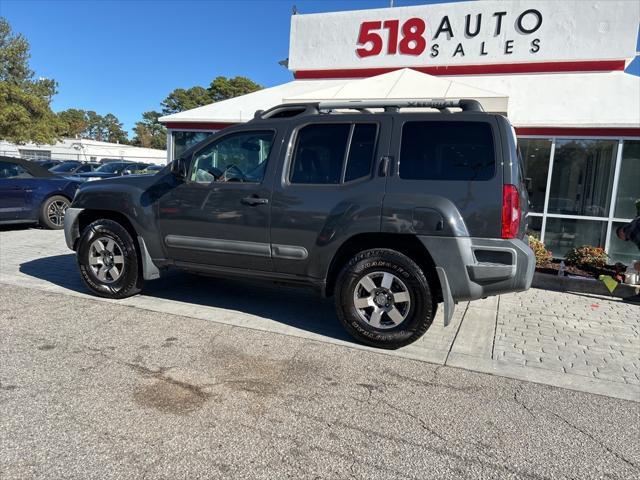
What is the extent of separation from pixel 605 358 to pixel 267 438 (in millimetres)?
3330

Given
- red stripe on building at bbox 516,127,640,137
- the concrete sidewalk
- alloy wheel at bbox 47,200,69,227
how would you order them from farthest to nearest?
alloy wheel at bbox 47,200,69,227, red stripe on building at bbox 516,127,640,137, the concrete sidewalk

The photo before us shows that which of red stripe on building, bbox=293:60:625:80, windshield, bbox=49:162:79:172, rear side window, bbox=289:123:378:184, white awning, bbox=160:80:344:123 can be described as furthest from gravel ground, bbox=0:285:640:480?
windshield, bbox=49:162:79:172

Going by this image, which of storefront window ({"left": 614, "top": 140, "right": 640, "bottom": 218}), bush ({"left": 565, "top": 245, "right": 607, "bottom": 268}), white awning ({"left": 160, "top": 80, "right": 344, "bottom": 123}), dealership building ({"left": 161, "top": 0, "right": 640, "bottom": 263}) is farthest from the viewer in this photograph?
white awning ({"left": 160, "top": 80, "right": 344, "bottom": 123})

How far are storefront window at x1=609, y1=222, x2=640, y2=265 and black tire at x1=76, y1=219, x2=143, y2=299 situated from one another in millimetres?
8313

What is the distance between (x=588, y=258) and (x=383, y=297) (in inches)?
186

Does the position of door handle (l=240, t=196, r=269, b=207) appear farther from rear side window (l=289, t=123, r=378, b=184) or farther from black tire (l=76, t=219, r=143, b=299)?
black tire (l=76, t=219, r=143, b=299)

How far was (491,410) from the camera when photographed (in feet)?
10.6

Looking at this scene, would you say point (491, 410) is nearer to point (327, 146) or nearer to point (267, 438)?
point (267, 438)

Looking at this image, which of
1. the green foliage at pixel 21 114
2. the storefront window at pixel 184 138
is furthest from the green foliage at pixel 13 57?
the storefront window at pixel 184 138

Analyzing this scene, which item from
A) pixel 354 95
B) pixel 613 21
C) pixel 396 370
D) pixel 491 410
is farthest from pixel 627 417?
pixel 613 21

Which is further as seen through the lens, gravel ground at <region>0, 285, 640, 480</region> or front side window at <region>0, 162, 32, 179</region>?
front side window at <region>0, 162, 32, 179</region>

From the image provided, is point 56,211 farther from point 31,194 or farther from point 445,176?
point 445,176

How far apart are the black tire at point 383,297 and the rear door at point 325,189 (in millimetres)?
264

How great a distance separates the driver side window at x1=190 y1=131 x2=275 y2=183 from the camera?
464 cm
